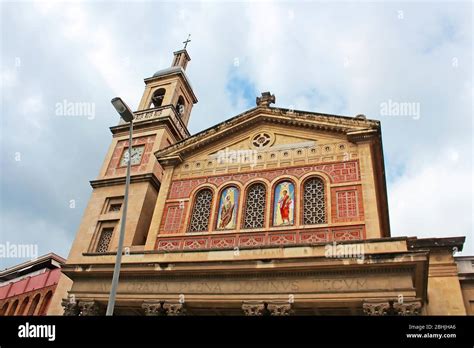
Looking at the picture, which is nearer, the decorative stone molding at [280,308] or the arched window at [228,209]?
the decorative stone molding at [280,308]

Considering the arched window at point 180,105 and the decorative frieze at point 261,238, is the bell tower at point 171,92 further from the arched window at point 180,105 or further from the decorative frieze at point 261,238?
the decorative frieze at point 261,238

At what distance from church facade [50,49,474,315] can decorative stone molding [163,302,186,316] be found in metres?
0.03

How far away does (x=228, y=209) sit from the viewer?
17578 mm

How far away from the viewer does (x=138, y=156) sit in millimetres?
23953

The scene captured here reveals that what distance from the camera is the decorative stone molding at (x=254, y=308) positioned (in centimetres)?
1305

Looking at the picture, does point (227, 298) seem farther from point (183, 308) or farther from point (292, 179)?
point (292, 179)

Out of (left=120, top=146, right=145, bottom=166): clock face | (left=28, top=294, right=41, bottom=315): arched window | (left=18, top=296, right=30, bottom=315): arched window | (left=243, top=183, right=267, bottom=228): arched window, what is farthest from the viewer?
(left=18, top=296, right=30, bottom=315): arched window

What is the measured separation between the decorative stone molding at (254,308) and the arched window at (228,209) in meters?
4.17

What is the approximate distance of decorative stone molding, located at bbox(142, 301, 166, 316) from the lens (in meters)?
14.1

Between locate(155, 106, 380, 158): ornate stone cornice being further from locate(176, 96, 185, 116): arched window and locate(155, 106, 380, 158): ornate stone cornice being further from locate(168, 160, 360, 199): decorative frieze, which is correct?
locate(176, 96, 185, 116): arched window

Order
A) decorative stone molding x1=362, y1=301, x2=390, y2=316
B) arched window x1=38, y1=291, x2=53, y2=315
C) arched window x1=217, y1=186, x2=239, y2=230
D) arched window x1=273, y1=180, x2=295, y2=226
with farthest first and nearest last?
1. arched window x1=38, y1=291, x2=53, y2=315
2. arched window x1=217, y1=186, x2=239, y2=230
3. arched window x1=273, y1=180, x2=295, y2=226
4. decorative stone molding x1=362, y1=301, x2=390, y2=316

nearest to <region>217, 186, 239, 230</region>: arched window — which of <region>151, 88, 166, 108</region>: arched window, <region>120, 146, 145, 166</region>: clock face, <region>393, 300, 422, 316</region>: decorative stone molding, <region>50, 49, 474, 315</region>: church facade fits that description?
<region>50, 49, 474, 315</region>: church facade

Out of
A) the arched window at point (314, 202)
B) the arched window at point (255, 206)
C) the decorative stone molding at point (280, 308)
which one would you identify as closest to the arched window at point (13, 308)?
the arched window at point (255, 206)

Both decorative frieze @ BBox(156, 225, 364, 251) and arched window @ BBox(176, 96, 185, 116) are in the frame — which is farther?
arched window @ BBox(176, 96, 185, 116)
